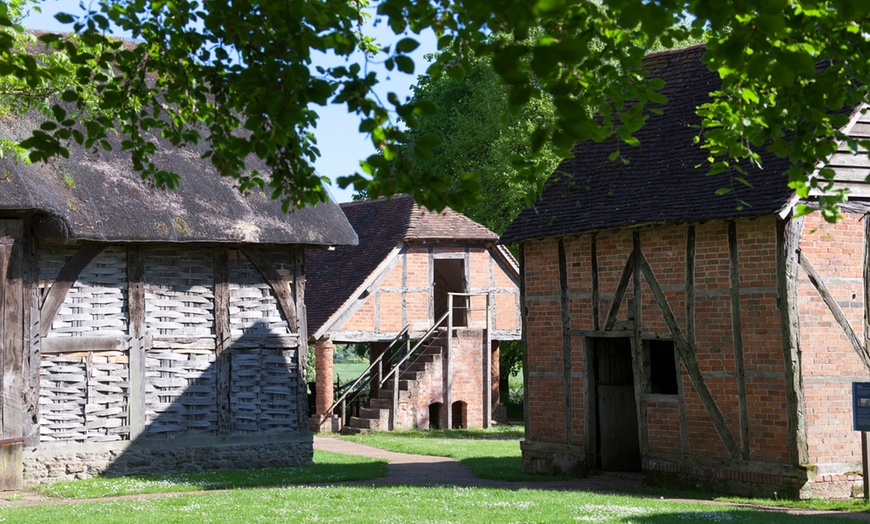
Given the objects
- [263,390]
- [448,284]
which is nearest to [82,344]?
[263,390]

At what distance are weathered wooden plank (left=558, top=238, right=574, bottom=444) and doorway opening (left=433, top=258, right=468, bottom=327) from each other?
15516mm

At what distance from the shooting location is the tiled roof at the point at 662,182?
14.3 meters

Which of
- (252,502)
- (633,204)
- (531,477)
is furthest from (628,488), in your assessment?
(252,502)

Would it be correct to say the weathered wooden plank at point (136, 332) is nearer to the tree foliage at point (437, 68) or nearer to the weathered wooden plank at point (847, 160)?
the tree foliage at point (437, 68)

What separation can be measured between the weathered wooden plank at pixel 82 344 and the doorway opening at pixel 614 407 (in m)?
7.33

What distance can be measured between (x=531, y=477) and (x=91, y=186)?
8.15 metres

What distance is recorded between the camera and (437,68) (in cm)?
723

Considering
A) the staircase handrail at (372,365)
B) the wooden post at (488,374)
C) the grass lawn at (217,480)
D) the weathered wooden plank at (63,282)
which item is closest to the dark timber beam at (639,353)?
the grass lawn at (217,480)

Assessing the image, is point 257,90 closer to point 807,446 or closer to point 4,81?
point 4,81

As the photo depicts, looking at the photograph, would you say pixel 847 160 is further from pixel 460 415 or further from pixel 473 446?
pixel 460 415

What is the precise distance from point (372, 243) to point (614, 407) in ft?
48.1

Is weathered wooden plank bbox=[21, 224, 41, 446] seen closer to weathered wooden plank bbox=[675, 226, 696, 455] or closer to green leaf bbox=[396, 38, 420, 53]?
weathered wooden plank bbox=[675, 226, 696, 455]

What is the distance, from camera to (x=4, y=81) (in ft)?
35.9

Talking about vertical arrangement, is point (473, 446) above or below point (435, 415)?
below
